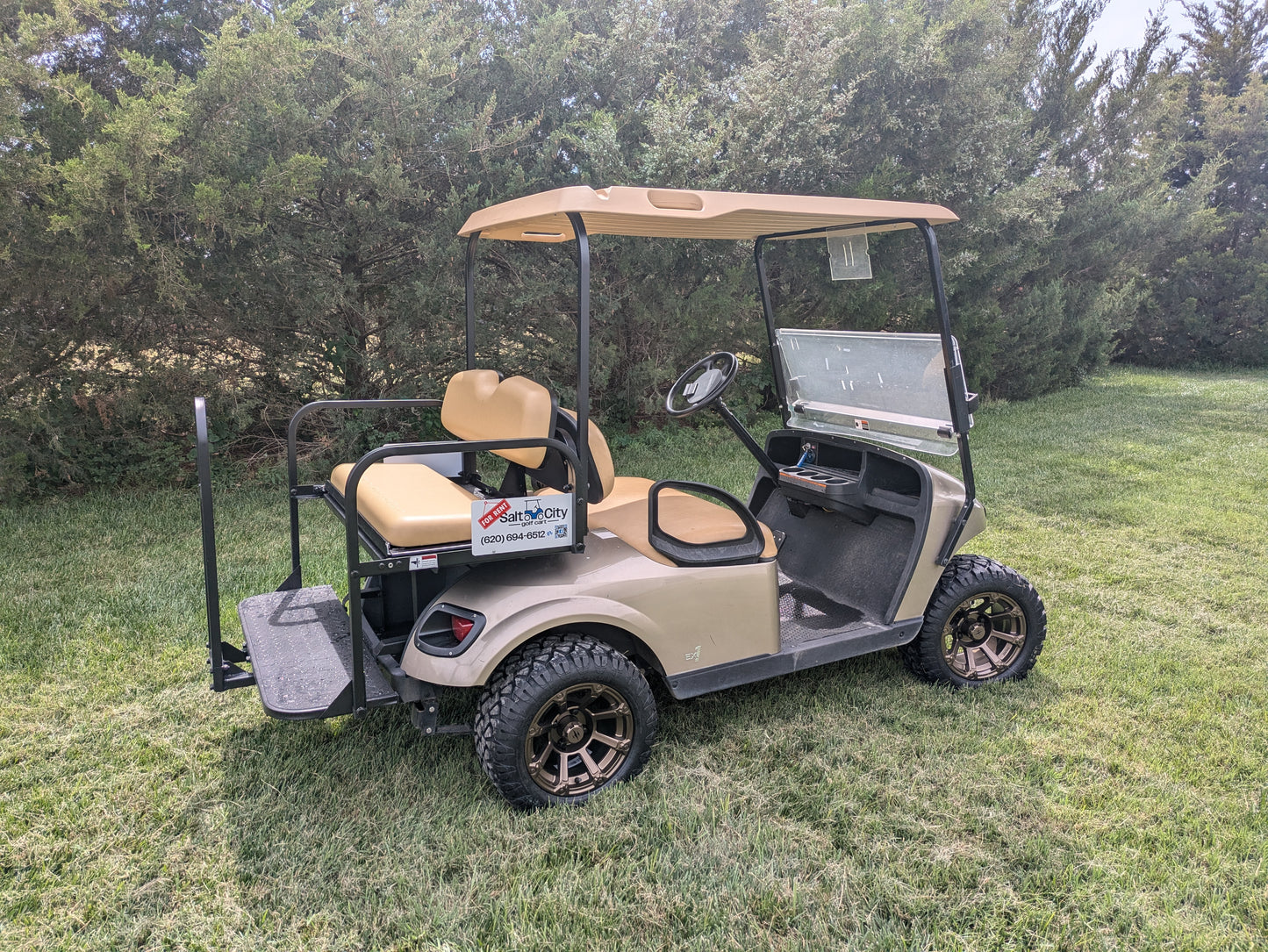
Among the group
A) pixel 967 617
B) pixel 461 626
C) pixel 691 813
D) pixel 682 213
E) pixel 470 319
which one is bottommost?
pixel 691 813

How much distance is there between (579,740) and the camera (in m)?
2.65

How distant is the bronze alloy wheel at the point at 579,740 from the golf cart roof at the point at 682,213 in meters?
1.45

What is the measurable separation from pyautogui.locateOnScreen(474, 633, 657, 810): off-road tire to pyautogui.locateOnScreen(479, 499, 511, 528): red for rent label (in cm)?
41

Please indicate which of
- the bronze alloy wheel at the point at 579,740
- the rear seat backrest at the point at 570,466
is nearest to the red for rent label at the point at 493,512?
the rear seat backrest at the point at 570,466

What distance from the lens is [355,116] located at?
6328 millimetres

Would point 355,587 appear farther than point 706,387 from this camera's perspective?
No

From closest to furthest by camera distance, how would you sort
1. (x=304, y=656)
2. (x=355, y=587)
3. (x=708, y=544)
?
(x=355, y=587) → (x=304, y=656) → (x=708, y=544)

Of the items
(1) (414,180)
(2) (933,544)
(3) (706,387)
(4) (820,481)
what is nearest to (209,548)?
(3) (706,387)

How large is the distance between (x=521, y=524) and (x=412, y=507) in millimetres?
338

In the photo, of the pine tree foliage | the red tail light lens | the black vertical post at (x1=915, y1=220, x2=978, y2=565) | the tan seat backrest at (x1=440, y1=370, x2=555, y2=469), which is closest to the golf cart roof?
the black vertical post at (x1=915, y1=220, x2=978, y2=565)

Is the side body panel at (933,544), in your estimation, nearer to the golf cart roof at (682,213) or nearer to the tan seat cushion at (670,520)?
the tan seat cushion at (670,520)

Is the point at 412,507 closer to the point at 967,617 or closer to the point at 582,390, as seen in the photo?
the point at 582,390

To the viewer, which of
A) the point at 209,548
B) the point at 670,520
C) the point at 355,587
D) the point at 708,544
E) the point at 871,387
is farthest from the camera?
the point at 871,387

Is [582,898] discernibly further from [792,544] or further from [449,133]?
[449,133]
